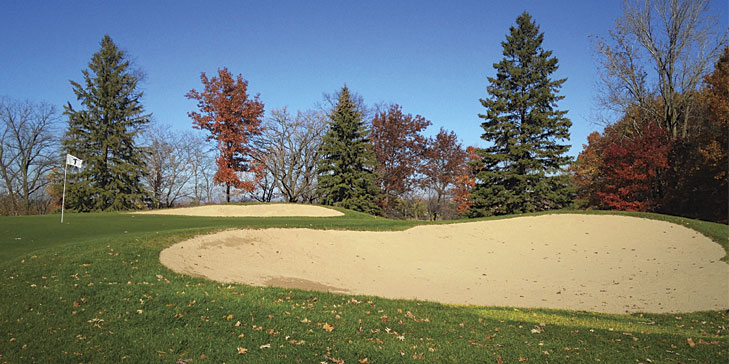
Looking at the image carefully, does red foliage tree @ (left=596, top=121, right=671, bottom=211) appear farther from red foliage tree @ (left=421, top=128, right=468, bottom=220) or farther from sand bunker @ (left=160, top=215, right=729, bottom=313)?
red foliage tree @ (left=421, top=128, right=468, bottom=220)

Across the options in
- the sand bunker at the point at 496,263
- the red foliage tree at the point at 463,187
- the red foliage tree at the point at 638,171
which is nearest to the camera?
the sand bunker at the point at 496,263

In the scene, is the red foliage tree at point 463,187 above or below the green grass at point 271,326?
above

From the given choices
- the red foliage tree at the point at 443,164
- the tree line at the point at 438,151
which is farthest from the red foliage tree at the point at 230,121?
the red foliage tree at the point at 443,164

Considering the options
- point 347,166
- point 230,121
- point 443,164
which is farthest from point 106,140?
point 443,164

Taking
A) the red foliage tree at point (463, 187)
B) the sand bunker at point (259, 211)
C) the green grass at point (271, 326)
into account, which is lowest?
the green grass at point (271, 326)

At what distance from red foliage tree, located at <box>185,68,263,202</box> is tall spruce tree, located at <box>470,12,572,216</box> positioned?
19.6m

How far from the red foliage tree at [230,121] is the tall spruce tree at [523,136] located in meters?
19.6

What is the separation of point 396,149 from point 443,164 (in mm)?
5715

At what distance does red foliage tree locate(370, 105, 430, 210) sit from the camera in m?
37.7

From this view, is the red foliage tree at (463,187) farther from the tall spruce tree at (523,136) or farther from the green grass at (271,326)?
the green grass at (271,326)

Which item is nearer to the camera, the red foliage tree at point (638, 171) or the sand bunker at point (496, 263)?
the sand bunker at point (496, 263)

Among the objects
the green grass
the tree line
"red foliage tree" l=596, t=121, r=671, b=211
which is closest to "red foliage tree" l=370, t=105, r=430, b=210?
the tree line

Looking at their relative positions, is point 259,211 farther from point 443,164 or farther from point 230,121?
point 443,164

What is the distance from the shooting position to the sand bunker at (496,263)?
9.00m
